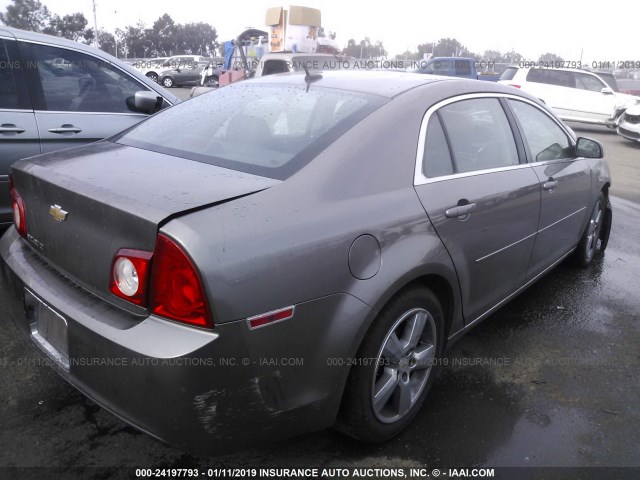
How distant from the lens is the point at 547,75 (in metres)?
15.6

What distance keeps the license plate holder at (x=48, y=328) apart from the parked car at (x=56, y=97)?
1.94m

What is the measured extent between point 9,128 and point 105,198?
95.4 inches

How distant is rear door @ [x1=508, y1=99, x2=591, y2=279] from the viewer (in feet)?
11.1

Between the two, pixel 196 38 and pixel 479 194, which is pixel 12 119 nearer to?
pixel 479 194

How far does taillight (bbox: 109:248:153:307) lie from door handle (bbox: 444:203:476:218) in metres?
1.36

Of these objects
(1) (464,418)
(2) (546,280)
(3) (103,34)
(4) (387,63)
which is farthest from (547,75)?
(3) (103,34)

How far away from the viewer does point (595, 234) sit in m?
4.71

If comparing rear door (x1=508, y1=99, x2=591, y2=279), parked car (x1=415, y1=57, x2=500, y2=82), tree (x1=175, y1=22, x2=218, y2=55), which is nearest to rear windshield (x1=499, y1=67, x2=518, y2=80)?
parked car (x1=415, y1=57, x2=500, y2=82)

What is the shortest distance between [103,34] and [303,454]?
79.8 metres

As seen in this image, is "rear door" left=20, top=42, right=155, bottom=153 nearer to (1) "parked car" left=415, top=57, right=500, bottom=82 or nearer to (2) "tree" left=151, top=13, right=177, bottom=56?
(1) "parked car" left=415, top=57, right=500, bottom=82

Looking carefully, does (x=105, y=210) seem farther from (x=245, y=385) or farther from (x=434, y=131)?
(x=434, y=131)

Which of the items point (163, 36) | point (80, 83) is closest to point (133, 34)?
point (163, 36)

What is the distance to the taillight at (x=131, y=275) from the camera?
1.78m

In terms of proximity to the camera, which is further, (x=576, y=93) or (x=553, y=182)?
(x=576, y=93)
